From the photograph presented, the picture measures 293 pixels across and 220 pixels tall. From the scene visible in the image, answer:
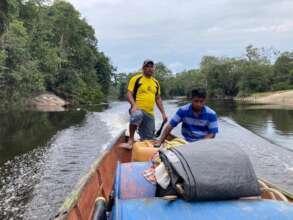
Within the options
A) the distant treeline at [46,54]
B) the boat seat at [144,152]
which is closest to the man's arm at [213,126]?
the boat seat at [144,152]

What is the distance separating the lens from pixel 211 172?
3010 millimetres

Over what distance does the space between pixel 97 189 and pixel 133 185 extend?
1.92 metres

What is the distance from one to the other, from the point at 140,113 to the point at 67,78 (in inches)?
1789

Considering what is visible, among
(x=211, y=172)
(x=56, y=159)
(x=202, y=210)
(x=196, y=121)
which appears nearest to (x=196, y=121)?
(x=196, y=121)

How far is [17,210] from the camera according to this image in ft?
22.4

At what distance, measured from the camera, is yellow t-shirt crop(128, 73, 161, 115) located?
7.04 m

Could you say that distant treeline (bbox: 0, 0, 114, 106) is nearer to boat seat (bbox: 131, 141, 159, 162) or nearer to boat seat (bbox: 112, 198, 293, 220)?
boat seat (bbox: 131, 141, 159, 162)

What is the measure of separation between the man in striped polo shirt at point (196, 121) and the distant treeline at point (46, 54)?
21.6m

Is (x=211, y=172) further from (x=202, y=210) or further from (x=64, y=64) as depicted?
(x=64, y=64)

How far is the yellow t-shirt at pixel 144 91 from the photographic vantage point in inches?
277

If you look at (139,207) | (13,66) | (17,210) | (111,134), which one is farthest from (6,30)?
(139,207)

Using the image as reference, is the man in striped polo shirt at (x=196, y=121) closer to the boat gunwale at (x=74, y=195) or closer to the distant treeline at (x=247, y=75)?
the boat gunwale at (x=74, y=195)

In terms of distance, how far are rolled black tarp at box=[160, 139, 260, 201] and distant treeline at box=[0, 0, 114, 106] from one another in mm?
23631

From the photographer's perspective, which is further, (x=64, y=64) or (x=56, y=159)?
(x=64, y=64)
